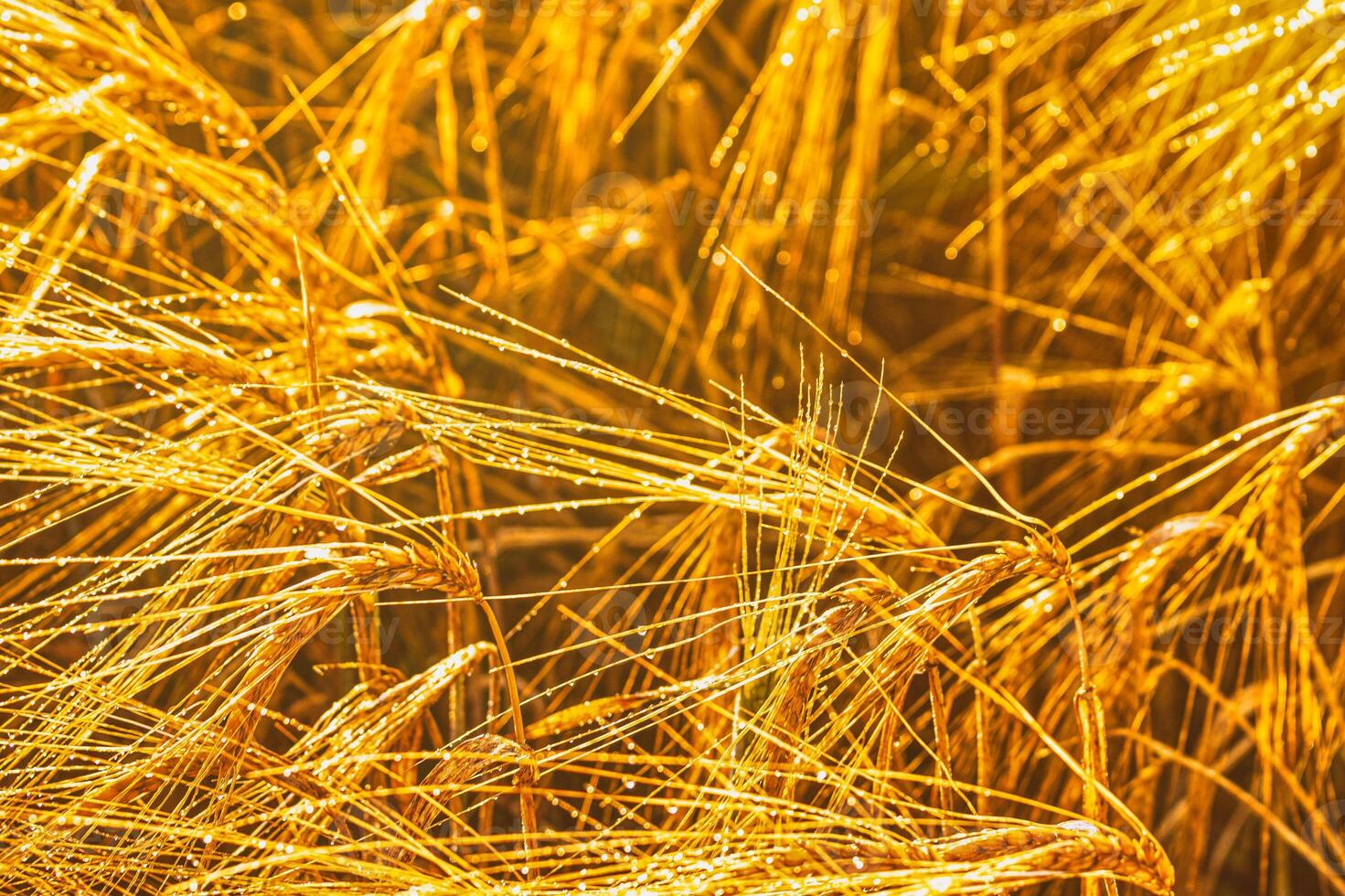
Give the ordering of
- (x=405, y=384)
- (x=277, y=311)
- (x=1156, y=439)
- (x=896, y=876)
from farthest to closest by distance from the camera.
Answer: (x=1156, y=439)
(x=405, y=384)
(x=277, y=311)
(x=896, y=876)

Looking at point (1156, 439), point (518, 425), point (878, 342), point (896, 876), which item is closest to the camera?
point (896, 876)

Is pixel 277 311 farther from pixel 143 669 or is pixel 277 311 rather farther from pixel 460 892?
pixel 460 892

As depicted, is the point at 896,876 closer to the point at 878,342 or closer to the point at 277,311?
the point at 277,311

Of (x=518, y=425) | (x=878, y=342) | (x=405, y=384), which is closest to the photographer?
(x=518, y=425)

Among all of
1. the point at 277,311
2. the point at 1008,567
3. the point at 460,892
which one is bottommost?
the point at 460,892

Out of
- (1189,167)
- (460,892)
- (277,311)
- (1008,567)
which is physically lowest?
(460,892)

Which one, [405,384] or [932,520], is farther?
[932,520]

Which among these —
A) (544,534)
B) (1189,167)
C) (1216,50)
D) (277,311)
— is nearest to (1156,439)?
(1189,167)

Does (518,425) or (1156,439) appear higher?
(518,425)

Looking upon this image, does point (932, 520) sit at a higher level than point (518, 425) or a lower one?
lower
